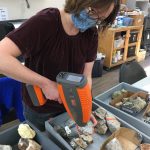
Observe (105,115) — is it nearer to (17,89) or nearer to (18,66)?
(18,66)

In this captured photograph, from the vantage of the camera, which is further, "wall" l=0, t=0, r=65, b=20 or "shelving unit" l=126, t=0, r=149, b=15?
"shelving unit" l=126, t=0, r=149, b=15

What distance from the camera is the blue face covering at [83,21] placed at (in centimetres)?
81

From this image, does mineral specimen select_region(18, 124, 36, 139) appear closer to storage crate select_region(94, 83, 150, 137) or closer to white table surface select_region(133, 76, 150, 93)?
storage crate select_region(94, 83, 150, 137)

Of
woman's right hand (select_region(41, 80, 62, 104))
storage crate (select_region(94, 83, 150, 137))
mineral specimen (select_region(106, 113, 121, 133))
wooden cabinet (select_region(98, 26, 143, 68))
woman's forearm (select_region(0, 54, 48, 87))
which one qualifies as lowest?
wooden cabinet (select_region(98, 26, 143, 68))

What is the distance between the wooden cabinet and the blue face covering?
2522 mm

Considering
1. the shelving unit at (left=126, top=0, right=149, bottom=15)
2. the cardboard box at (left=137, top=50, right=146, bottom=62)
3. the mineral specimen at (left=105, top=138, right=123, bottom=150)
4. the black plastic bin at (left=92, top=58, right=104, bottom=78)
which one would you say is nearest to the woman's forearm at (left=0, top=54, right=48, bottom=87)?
the mineral specimen at (left=105, top=138, right=123, bottom=150)

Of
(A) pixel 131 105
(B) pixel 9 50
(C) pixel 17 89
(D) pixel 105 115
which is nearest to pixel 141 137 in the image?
(D) pixel 105 115

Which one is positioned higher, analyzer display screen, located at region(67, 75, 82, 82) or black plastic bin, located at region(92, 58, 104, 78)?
analyzer display screen, located at region(67, 75, 82, 82)

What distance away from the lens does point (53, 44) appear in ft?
2.85

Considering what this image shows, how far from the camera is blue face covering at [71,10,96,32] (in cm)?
81

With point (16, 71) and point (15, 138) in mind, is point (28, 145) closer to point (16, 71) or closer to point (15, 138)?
point (15, 138)

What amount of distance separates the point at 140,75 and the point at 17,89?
1.06 metres

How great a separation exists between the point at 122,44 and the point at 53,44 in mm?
3122

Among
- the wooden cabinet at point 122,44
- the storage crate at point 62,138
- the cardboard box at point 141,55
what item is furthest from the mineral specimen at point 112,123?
the cardboard box at point 141,55
